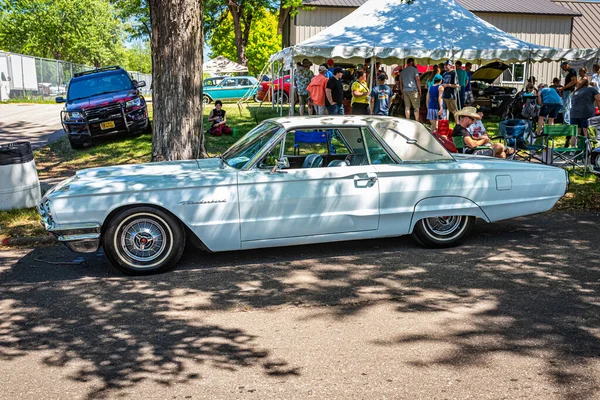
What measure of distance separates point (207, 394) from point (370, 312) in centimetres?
173

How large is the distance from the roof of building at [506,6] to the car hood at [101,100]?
949 inches

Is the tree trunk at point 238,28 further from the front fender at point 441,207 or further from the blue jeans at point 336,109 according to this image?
the front fender at point 441,207

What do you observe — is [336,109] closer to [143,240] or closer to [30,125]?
[143,240]

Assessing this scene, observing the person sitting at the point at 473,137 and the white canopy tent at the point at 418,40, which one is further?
the white canopy tent at the point at 418,40

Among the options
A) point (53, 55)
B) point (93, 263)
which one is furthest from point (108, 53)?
point (93, 263)

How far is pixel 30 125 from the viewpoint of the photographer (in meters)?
22.5

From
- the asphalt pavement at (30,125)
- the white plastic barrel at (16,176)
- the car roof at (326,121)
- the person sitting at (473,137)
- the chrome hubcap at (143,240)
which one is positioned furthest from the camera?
the asphalt pavement at (30,125)

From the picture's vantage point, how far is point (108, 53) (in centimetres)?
7206

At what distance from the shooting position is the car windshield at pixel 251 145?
648 centimetres

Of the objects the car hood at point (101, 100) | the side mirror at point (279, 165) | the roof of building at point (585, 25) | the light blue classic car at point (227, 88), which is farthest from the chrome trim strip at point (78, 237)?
the roof of building at point (585, 25)

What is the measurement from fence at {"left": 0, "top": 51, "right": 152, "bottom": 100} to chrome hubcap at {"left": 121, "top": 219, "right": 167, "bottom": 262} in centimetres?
2834

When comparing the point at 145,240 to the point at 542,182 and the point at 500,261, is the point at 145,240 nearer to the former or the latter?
the point at 500,261

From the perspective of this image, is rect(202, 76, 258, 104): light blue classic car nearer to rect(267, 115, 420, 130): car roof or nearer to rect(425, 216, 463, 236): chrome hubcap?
rect(267, 115, 420, 130): car roof

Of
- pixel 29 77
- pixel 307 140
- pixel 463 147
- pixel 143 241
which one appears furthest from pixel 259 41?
pixel 143 241
